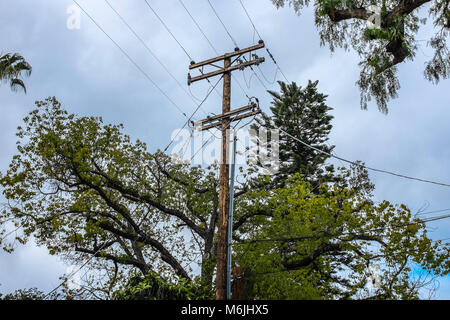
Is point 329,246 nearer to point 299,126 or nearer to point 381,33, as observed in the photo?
point 381,33

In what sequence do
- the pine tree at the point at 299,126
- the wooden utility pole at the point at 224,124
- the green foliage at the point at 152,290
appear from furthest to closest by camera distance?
the pine tree at the point at 299,126 < the green foliage at the point at 152,290 < the wooden utility pole at the point at 224,124

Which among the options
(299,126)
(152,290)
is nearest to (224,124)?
(152,290)

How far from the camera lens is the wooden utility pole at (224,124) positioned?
9.86m

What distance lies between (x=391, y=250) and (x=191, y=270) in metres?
9.66

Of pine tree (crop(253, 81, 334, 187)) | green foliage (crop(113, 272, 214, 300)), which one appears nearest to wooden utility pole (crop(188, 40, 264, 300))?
green foliage (crop(113, 272, 214, 300))

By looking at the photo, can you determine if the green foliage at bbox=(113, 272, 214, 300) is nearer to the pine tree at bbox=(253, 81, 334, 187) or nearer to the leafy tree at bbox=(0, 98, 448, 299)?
the leafy tree at bbox=(0, 98, 448, 299)

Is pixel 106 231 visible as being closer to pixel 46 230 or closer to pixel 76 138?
pixel 46 230

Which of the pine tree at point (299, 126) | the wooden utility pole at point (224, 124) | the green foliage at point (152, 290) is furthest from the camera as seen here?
the pine tree at point (299, 126)

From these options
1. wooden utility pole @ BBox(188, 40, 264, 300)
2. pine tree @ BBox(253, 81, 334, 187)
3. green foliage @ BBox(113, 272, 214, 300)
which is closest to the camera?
wooden utility pole @ BBox(188, 40, 264, 300)

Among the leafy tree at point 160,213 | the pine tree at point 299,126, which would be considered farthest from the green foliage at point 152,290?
the pine tree at point 299,126

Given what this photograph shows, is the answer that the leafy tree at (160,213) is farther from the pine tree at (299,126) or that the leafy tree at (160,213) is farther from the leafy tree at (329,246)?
the pine tree at (299,126)

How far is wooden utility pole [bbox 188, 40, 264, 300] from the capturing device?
32.4 feet

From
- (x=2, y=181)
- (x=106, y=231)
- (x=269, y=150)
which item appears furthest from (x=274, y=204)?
(x=269, y=150)

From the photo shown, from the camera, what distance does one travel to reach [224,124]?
456 inches
